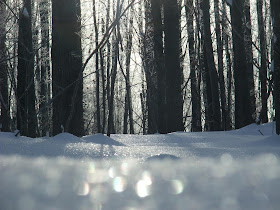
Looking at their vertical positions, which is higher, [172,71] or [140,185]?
[172,71]

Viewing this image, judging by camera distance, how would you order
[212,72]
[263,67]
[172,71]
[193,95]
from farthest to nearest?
[193,95] < [263,67] < [212,72] < [172,71]

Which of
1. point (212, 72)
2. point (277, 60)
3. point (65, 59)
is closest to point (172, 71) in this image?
point (212, 72)

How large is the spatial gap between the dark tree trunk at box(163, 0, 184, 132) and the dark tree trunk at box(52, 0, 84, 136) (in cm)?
234

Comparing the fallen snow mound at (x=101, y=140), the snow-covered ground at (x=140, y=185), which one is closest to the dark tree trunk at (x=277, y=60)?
the fallen snow mound at (x=101, y=140)

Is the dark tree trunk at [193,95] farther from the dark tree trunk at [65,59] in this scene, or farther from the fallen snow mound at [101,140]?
the fallen snow mound at [101,140]

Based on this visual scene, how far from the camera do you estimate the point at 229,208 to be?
763mm

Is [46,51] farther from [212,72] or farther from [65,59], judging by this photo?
[65,59]

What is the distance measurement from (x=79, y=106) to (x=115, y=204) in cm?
442

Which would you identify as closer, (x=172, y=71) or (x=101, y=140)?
→ (x=101, y=140)

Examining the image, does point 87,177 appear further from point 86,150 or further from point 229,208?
point 86,150

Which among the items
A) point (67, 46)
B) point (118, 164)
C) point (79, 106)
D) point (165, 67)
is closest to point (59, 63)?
point (67, 46)

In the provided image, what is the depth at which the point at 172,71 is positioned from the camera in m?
6.98

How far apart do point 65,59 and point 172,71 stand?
2.62 metres

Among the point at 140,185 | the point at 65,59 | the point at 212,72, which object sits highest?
the point at 212,72
